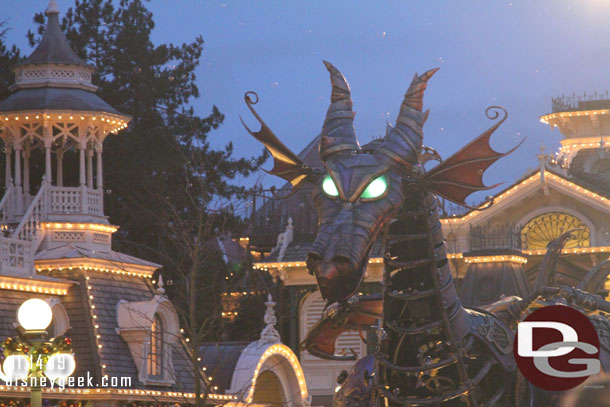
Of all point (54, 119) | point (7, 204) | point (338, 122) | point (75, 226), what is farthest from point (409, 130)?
point (7, 204)

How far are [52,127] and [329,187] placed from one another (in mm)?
18127

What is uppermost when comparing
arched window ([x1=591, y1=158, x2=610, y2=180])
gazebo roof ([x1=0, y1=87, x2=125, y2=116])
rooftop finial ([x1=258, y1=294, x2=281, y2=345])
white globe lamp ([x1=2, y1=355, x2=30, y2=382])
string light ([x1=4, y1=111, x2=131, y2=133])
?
arched window ([x1=591, y1=158, x2=610, y2=180])

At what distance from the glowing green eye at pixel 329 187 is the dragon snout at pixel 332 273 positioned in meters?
0.63

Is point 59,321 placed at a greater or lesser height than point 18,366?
greater

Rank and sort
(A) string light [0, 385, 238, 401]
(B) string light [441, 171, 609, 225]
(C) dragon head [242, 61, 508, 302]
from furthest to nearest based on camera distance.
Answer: (B) string light [441, 171, 609, 225] → (A) string light [0, 385, 238, 401] → (C) dragon head [242, 61, 508, 302]

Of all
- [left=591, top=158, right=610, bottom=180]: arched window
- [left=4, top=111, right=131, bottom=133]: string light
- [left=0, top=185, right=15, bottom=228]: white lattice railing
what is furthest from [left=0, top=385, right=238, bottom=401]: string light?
[left=591, top=158, right=610, bottom=180]: arched window

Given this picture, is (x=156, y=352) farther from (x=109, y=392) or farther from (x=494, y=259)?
(x=494, y=259)

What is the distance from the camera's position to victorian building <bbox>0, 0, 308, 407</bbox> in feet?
79.3

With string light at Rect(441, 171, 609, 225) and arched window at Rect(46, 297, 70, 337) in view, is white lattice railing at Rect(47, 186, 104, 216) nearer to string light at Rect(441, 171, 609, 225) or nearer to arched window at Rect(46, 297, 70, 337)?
arched window at Rect(46, 297, 70, 337)

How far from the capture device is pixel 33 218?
26109 millimetres

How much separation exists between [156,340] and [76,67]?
18.2 ft

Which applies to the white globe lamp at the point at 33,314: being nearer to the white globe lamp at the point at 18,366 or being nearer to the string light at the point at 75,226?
the white globe lamp at the point at 18,366

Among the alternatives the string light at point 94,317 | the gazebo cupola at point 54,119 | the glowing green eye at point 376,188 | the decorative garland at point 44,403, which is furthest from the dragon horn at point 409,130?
the gazebo cupola at point 54,119

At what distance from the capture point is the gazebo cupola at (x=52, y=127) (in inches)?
1033
